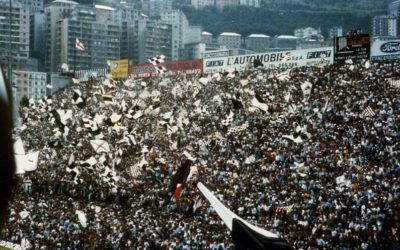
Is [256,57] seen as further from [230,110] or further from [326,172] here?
[326,172]

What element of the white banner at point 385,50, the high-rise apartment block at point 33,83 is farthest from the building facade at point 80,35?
the white banner at point 385,50

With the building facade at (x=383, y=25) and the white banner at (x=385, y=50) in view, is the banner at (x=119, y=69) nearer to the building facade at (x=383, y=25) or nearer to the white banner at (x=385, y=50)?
the white banner at (x=385, y=50)

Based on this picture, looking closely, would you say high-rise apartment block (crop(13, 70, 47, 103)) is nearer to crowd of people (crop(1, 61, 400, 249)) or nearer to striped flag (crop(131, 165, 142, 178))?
crowd of people (crop(1, 61, 400, 249))

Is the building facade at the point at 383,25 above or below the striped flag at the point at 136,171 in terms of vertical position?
above

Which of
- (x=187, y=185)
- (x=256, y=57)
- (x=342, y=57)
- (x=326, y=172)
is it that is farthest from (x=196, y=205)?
(x=256, y=57)

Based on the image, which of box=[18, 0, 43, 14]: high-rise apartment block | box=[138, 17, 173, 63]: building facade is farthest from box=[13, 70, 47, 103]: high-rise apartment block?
box=[18, 0, 43, 14]: high-rise apartment block

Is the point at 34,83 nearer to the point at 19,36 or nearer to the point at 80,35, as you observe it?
the point at 19,36

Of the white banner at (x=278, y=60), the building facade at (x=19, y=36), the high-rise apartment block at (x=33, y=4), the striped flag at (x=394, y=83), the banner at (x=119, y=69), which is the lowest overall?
the striped flag at (x=394, y=83)
